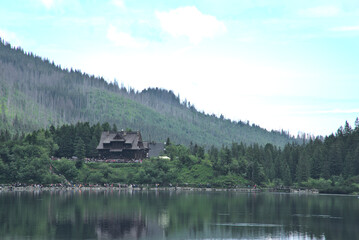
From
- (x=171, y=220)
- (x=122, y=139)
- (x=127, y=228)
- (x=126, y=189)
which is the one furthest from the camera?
(x=122, y=139)

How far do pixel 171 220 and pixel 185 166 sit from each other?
81.8 metres

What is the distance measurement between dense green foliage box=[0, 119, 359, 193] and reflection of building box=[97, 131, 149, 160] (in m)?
3.04

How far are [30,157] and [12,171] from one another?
724 centimetres

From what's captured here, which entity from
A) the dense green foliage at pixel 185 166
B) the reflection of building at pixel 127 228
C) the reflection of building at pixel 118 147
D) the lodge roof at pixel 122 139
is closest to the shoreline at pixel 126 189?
the dense green foliage at pixel 185 166

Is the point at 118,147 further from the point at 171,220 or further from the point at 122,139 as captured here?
the point at 171,220

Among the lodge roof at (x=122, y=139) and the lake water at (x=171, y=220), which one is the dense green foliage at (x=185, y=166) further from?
the lake water at (x=171, y=220)

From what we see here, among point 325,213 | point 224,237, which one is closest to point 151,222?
point 224,237

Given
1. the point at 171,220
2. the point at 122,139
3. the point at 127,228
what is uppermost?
the point at 122,139

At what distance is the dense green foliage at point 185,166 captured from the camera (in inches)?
5418

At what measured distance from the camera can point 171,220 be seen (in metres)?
71.2

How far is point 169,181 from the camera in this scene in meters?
144

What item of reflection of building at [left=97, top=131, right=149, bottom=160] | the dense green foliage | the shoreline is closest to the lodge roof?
reflection of building at [left=97, top=131, right=149, bottom=160]

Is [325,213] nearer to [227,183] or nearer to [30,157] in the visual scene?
[227,183]

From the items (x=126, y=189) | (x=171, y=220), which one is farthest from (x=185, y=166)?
(x=171, y=220)
